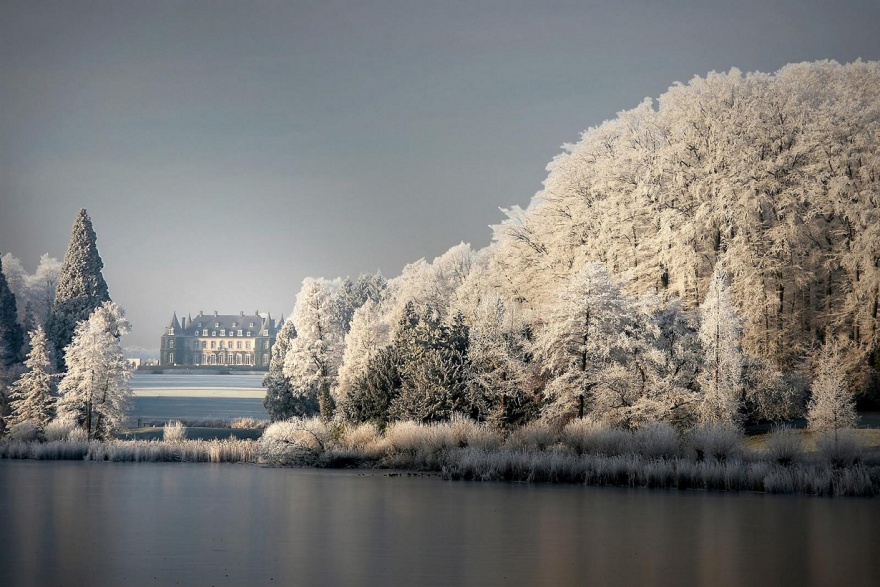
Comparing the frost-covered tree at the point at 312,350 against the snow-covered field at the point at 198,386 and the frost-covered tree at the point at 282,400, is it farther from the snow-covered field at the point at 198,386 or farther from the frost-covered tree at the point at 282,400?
the snow-covered field at the point at 198,386

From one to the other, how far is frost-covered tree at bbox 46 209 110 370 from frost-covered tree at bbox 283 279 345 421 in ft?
49.2

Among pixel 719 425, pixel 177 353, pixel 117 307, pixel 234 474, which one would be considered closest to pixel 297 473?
pixel 234 474

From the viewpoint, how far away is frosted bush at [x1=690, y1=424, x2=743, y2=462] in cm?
3516

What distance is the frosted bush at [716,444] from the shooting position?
35.2 metres

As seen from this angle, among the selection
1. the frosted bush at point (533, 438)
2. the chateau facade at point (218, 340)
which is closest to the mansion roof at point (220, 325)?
the chateau facade at point (218, 340)

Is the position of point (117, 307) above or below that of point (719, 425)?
above

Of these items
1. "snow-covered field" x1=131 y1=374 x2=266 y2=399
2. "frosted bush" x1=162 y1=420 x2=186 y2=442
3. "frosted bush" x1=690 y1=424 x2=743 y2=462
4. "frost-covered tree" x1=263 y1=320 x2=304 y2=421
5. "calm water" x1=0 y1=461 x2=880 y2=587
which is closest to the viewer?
"calm water" x1=0 y1=461 x2=880 y2=587

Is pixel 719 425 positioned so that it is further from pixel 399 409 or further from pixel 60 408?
pixel 60 408

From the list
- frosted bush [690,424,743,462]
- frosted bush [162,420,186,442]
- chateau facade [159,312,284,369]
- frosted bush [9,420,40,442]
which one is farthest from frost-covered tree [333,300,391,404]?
chateau facade [159,312,284,369]

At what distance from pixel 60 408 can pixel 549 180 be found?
26.8 meters

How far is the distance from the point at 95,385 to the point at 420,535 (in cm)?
3279

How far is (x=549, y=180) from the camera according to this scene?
56.6 metres

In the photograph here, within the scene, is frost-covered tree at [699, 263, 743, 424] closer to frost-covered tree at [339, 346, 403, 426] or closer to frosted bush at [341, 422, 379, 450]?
frost-covered tree at [339, 346, 403, 426]

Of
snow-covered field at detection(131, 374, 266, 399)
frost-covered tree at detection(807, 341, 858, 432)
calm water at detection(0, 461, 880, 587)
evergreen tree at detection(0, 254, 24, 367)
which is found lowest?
calm water at detection(0, 461, 880, 587)
